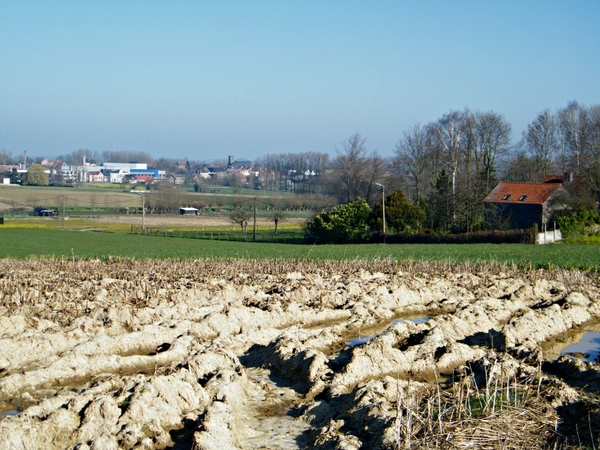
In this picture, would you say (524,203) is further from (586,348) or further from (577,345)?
(586,348)

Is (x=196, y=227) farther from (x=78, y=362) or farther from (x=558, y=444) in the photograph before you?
(x=558, y=444)

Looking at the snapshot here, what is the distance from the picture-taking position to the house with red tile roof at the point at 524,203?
55250 mm

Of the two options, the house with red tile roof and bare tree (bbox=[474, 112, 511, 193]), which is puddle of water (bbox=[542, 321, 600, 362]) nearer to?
the house with red tile roof

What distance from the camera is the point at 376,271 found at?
25812mm

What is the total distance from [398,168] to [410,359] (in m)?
70.7

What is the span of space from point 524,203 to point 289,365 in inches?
1910

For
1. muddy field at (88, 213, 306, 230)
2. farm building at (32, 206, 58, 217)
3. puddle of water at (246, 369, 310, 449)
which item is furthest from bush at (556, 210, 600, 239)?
farm building at (32, 206, 58, 217)

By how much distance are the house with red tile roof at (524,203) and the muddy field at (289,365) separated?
35253mm

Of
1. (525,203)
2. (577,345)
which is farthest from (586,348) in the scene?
(525,203)

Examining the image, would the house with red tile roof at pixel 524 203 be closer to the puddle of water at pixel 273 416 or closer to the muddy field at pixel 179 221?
the muddy field at pixel 179 221

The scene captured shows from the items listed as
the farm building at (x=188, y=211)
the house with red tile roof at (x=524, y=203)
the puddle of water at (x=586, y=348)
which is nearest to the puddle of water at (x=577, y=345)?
the puddle of water at (x=586, y=348)

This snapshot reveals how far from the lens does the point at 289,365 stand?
1169cm

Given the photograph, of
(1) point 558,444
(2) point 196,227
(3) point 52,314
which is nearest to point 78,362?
(3) point 52,314

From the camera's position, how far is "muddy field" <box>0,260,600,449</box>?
8.23 metres
